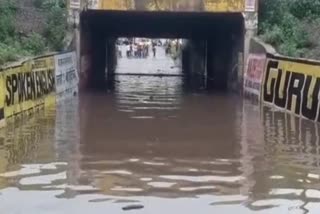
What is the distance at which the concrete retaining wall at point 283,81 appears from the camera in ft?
70.7

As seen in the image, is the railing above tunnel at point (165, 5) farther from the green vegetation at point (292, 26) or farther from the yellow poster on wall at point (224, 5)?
the green vegetation at point (292, 26)

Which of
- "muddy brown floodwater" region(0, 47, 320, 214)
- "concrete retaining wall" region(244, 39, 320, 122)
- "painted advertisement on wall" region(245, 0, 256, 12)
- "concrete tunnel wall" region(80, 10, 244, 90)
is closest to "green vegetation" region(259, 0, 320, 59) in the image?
"concrete retaining wall" region(244, 39, 320, 122)

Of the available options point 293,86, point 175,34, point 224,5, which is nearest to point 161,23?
point 175,34

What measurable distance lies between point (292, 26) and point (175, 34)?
1474 centimetres

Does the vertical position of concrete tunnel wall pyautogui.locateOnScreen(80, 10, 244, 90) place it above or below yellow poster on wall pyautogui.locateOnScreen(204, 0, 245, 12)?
below

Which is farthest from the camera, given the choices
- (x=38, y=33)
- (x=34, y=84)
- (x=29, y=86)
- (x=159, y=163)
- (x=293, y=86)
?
(x=38, y=33)

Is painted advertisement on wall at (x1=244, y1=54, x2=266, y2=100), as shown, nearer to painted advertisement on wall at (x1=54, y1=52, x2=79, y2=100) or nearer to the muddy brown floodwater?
the muddy brown floodwater

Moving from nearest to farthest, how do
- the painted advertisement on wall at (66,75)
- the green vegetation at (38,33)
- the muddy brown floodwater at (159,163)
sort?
the muddy brown floodwater at (159,163), the painted advertisement on wall at (66,75), the green vegetation at (38,33)

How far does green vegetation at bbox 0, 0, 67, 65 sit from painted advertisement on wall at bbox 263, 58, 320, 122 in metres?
9.67

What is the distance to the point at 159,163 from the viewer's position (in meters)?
13.7

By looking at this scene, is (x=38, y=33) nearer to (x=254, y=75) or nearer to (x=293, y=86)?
(x=254, y=75)

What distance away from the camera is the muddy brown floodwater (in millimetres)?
10305

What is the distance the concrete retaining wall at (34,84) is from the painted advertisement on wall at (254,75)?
7.23 meters

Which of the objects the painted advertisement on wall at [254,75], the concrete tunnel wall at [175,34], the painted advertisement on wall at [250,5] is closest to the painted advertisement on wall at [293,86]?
the painted advertisement on wall at [254,75]
